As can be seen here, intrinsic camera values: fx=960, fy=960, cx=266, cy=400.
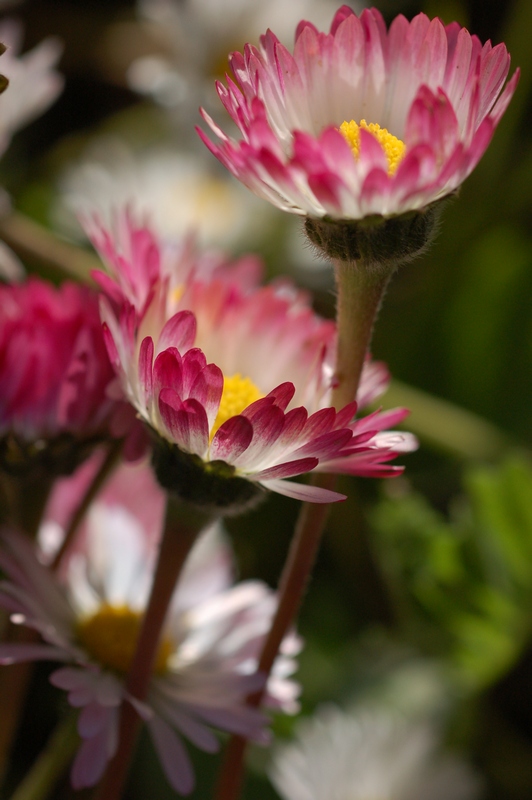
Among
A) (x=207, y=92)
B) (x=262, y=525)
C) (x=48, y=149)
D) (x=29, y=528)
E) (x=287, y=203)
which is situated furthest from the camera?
(x=48, y=149)

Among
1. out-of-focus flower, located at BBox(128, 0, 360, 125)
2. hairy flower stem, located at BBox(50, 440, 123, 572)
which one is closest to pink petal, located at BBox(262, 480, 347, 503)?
hairy flower stem, located at BBox(50, 440, 123, 572)

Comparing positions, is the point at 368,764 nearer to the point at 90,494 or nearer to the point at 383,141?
the point at 90,494

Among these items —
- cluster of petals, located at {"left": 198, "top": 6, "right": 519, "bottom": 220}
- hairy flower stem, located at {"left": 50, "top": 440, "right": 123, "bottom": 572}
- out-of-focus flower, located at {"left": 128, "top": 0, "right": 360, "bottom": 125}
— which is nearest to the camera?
cluster of petals, located at {"left": 198, "top": 6, "right": 519, "bottom": 220}

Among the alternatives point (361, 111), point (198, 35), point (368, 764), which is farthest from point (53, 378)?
point (198, 35)

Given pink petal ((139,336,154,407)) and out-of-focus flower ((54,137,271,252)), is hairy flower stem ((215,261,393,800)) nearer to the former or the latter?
pink petal ((139,336,154,407))

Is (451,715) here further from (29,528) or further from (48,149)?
(48,149)

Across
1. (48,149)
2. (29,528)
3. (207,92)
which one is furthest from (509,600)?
(48,149)

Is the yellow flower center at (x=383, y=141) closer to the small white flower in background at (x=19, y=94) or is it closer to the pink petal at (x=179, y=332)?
the pink petal at (x=179, y=332)
